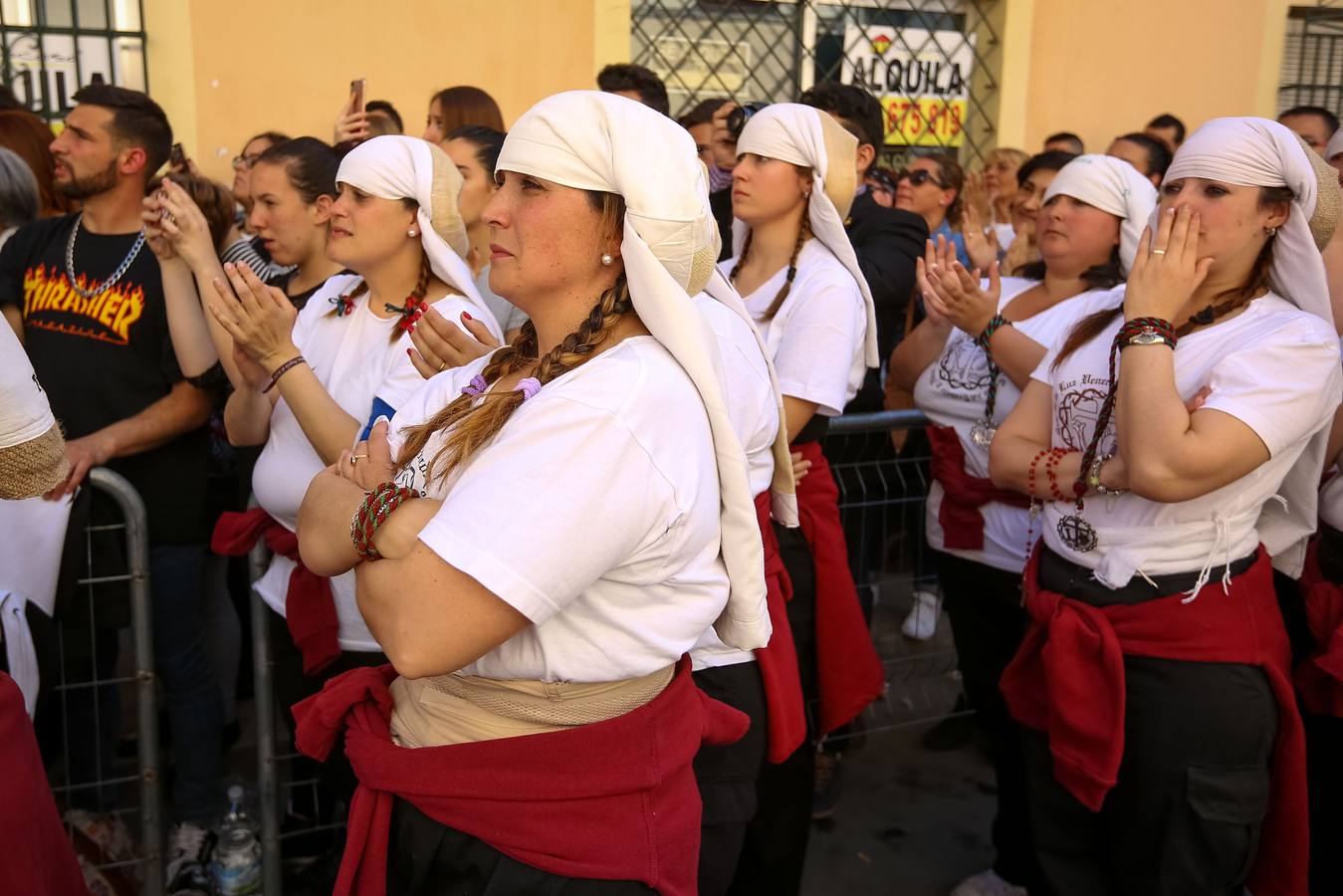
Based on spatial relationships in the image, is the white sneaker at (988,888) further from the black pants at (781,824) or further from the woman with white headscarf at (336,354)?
the woman with white headscarf at (336,354)

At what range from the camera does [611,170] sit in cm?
187

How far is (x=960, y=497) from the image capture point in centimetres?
387

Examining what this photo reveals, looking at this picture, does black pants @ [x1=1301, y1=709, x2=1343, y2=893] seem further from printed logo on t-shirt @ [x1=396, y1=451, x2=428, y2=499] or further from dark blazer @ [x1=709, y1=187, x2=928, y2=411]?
printed logo on t-shirt @ [x1=396, y1=451, x2=428, y2=499]

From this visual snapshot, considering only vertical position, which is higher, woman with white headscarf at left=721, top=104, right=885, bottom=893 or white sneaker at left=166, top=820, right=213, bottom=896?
woman with white headscarf at left=721, top=104, right=885, bottom=893

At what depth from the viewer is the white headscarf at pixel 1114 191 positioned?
3789mm

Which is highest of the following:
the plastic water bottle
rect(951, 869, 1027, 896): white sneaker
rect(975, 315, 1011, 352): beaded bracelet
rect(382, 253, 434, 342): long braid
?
rect(382, 253, 434, 342): long braid

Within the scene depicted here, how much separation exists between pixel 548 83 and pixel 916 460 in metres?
5.09

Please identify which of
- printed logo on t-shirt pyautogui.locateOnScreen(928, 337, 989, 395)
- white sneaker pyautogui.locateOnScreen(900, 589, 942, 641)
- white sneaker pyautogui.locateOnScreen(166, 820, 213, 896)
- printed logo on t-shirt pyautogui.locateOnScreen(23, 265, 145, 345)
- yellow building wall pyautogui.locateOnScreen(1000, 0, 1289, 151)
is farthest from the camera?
yellow building wall pyautogui.locateOnScreen(1000, 0, 1289, 151)

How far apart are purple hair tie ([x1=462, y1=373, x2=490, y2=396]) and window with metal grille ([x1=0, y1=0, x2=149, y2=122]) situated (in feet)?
20.8

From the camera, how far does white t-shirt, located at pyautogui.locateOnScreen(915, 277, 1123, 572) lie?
3.75 metres

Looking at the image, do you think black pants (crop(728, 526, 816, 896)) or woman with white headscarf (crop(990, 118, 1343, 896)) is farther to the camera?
black pants (crop(728, 526, 816, 896))

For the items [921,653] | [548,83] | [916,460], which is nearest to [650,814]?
[916,460]

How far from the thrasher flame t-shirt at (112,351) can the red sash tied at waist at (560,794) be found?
2167 mm

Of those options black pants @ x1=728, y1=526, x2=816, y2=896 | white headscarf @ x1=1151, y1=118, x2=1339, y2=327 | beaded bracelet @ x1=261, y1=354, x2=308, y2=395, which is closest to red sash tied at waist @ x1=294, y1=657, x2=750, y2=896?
beaded bracelet @ x1=261, y1=354, x2=308, y2=395
